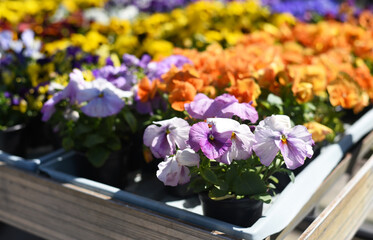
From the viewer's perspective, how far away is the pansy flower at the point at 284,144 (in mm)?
955

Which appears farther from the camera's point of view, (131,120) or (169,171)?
(131,120)

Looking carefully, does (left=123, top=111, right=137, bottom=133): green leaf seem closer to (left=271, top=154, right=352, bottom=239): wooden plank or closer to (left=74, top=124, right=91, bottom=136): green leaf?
(left=74, top=124, right=91, bottom=136): green leaf

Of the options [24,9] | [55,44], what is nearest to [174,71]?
[55,44]

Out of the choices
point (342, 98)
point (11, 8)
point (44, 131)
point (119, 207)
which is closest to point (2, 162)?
point (44, 131)

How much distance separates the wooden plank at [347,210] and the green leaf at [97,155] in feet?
2.13

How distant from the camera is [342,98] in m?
1.42

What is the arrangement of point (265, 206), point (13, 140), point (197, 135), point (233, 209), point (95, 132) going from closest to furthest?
point (197, 135) → point (233, 209) → point (265, 206) → point (95, 132) → point (13, 140)

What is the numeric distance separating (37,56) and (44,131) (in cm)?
41

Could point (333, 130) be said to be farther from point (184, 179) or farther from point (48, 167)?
point (48, 167)

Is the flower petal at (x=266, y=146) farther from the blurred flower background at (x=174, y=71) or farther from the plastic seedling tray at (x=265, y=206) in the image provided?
the blurred flower background at (x=174, y=71)

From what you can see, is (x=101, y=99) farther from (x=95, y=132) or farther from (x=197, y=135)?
(x=197, y=135)

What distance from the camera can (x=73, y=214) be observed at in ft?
4.17

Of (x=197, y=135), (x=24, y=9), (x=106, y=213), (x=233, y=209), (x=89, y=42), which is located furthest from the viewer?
(x=24, y=9)

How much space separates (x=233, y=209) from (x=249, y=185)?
8cm
